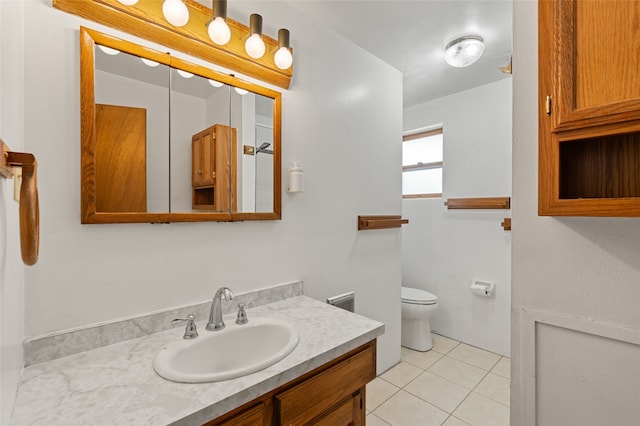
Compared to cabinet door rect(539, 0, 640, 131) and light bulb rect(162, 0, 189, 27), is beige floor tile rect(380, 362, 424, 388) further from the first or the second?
light bulb rect(162, 0, 189, 27)

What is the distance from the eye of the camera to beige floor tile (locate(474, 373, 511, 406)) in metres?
1.90

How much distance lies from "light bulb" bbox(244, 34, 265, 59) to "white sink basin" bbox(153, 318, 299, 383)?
1.20m

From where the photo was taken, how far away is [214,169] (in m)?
1.29

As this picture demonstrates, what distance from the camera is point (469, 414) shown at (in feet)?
5.73

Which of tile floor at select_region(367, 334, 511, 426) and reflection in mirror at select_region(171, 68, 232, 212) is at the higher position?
reflection in mirror at select_region(171, 68, 232, 212)

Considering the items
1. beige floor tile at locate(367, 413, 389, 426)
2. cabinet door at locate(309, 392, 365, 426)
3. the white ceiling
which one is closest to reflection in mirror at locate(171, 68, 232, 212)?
the white ceiling

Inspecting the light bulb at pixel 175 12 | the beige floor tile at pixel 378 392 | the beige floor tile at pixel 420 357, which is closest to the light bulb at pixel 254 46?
the light bulb at pixel 175 12

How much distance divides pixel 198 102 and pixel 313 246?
94 centimetres

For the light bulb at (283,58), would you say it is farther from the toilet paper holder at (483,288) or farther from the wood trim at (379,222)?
the toilet paper holder at (483,288)

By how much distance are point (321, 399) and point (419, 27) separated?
2.02 metres

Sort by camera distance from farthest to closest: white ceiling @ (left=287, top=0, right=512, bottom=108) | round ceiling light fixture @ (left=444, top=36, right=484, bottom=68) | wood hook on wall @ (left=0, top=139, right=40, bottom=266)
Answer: round ceiling light fixture @ (left=444, top=36, right=484, bottom=68) → white ceiling @ (left=287, top=0, right=512, bottom=108) → wood hook on wall @ (left=0, top=139, right=40, bottom=266)

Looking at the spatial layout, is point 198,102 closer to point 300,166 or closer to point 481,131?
point 300,166

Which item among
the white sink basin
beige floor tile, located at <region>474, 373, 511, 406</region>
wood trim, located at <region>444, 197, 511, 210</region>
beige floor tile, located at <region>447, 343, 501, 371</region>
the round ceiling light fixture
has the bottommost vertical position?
beige floor tile, located at <region>474, 373, 511, 406</region>

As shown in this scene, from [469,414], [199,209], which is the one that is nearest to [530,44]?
[199,209]
